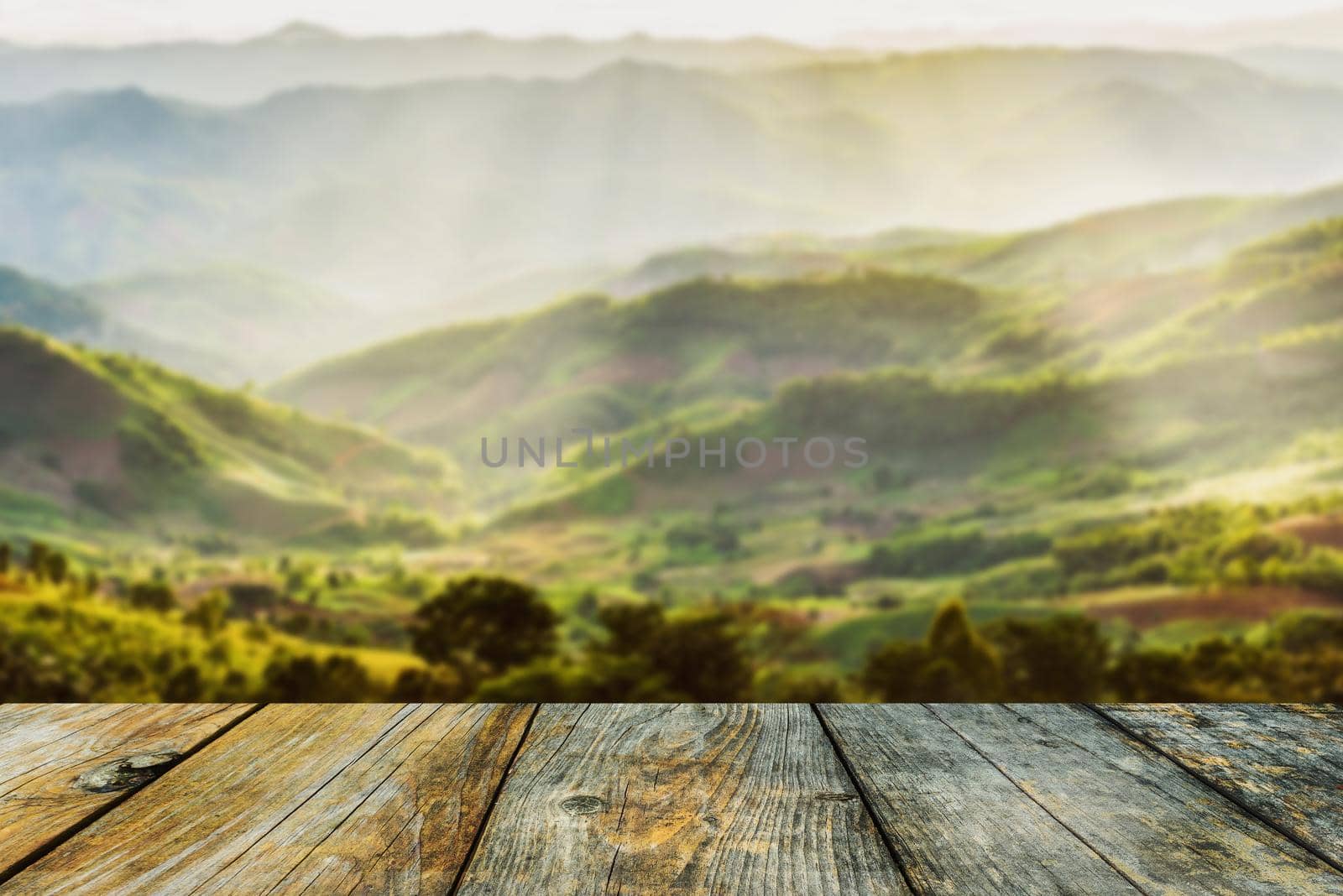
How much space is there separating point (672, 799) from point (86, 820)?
495 mm

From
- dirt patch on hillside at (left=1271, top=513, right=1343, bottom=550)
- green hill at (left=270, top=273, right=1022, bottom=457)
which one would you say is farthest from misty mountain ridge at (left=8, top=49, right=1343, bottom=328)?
dirt patch on hillside at (left=1271, top=513, right=1343, bottom=550)

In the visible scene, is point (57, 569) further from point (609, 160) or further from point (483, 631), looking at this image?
point (609, 160)

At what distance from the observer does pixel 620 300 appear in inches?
1205

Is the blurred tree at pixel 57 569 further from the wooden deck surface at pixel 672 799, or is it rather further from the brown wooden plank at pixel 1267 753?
the brown wooden plank at pixel 1267 753

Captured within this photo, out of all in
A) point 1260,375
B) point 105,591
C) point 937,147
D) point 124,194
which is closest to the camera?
point 105,591

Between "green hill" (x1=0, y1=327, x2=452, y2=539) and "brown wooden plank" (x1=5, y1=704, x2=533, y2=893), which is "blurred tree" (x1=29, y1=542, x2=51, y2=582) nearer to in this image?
"green hill" (x1=0, y1=327, x2=452, y2=539)

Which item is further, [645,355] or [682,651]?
[645,355]

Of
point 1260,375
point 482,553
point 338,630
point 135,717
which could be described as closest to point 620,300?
point 482,553

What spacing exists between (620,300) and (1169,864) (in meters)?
30.2

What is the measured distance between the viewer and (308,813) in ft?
2.90

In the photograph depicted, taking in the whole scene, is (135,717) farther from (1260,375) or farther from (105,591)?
(1260,375)

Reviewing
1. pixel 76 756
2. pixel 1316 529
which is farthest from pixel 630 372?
pixel 76 756

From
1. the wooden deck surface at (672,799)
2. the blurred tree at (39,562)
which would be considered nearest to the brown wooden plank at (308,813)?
the wooden deck surface at (672,799)

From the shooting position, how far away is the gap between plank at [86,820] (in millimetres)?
806
